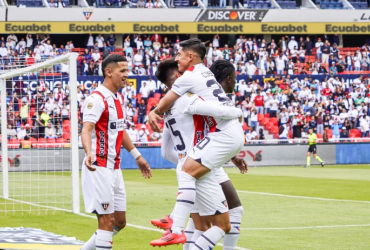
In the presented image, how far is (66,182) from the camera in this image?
72.5ft

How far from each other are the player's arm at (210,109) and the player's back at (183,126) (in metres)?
0.29

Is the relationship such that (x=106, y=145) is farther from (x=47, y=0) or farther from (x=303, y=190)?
(x=47, y=0)

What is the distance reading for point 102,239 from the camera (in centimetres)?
707

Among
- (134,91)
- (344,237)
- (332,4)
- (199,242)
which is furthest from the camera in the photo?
(332,4)

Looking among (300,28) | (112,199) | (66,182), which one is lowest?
(66,182)

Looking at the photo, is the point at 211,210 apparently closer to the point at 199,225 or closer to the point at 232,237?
the point at 199,225

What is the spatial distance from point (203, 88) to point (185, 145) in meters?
0.66

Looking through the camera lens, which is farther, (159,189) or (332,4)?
(332,4)

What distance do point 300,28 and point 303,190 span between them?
2976 cm

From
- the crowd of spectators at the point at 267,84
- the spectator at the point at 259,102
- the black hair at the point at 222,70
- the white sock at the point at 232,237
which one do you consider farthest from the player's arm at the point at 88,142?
the spectator at the point at 259,102

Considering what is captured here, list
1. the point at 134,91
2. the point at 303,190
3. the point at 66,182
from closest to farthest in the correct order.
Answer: the point at 303,190 → the point at 66,182 → the point at 134,91

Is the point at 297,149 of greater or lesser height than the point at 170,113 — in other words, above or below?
below

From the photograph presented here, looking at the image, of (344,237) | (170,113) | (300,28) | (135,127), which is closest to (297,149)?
(135,127)

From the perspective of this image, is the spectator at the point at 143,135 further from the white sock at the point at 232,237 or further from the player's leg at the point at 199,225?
the player's leg at the point at 199,225
